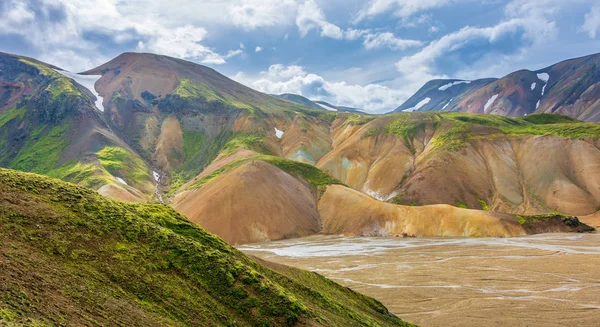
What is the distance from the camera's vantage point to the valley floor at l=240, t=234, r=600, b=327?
3538cm

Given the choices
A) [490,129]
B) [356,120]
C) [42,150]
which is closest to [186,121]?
[42,150]

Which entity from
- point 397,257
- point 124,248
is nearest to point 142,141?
point 397,257

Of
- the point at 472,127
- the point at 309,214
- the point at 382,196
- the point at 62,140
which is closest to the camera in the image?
the point at 309,214

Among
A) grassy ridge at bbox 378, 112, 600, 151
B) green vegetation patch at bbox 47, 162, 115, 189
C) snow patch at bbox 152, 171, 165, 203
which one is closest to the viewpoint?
green vegetation patch at bbox 47, 162, 115, 189

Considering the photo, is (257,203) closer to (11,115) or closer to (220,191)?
(220,191)

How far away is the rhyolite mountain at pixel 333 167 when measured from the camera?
85.6 meters

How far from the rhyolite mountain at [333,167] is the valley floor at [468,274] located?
25.3 feet

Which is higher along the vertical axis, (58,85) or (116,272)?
(58,85)

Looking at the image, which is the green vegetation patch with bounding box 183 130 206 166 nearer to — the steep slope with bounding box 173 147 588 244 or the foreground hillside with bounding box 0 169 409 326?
the steep slope with bounding box 173 147 588 244

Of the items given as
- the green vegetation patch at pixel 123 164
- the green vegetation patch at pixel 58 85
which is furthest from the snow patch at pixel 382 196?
the green vegetation patch at pixel 58 85

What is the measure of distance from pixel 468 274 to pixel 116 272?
4424 centimetres

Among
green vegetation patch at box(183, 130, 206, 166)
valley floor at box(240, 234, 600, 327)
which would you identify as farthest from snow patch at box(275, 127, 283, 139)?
valley floor at box(240, 234, 600, 327)

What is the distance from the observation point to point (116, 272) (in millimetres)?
17031

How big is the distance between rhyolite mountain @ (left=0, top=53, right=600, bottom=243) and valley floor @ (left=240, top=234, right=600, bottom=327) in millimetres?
7714
